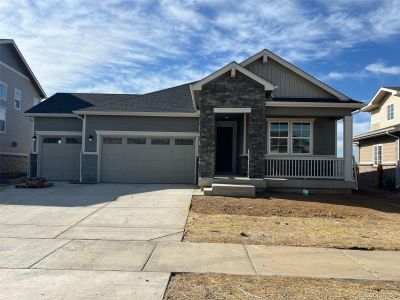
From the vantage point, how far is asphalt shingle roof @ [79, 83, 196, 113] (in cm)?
1922

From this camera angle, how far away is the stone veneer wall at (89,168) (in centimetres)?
1909

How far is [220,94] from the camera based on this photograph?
15484 millimetres

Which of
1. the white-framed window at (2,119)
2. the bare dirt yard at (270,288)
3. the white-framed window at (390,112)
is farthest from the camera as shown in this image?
the white-framed window at (390,112)

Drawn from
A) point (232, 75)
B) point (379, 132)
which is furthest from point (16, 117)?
point (379, 132)

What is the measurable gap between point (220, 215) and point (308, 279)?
5215 mm

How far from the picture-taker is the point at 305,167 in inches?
647

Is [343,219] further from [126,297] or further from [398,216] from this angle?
[126,297]

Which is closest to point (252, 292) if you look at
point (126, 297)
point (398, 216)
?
point (126, 297)

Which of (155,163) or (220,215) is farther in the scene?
(155,163)

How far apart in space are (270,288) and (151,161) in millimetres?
14214

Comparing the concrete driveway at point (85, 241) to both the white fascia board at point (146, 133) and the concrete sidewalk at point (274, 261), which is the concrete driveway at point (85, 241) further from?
the white fascia board at point (146, 133)

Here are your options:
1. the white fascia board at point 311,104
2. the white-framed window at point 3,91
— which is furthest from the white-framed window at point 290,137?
the white-framed window at point 3,91

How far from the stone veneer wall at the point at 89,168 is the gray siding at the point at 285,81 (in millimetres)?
8789

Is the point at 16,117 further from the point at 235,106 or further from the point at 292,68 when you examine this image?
the point at 292,68
